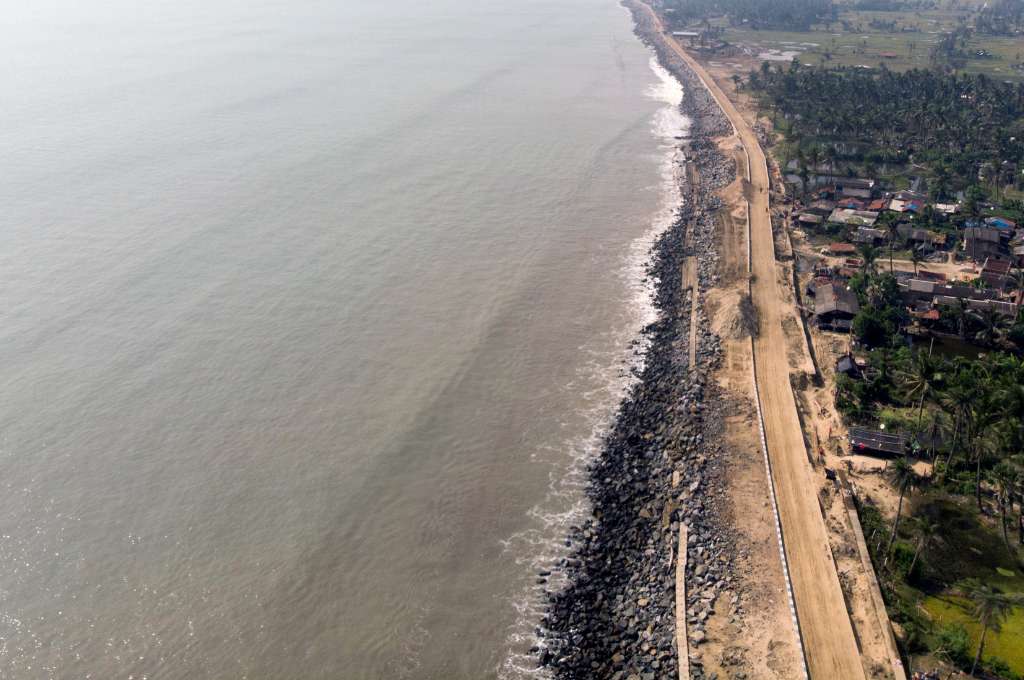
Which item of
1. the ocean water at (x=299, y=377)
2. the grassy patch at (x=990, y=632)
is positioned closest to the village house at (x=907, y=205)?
the ocean water at (x=299, y=377)

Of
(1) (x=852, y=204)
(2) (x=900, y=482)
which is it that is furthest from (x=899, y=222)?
(2) (x=900, y=482)

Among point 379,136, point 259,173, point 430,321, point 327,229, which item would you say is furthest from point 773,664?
point 379,136

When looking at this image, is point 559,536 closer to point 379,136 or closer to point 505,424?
point 505,424

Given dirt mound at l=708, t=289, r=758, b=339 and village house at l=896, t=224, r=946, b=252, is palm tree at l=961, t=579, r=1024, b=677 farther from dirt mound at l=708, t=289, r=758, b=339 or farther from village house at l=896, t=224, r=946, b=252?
village house at l=896, t=224, r=946, b=252

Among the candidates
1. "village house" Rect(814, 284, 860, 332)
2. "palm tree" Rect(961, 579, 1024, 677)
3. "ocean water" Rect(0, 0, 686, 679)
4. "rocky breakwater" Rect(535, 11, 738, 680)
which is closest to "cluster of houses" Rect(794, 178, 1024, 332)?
"village house" Rect(814, 284, 860, 332)

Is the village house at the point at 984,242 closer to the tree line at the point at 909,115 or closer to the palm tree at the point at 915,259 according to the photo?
the palm tree at the point at 915,259

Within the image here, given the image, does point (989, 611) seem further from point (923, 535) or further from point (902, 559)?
point (902, 559)
